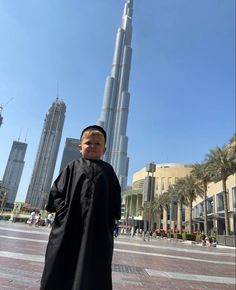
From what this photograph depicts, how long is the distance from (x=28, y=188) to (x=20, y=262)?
17869 cm

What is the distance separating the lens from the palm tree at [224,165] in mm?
33197

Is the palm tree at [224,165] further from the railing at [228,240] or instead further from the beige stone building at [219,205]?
the beige stone building at [219,205]

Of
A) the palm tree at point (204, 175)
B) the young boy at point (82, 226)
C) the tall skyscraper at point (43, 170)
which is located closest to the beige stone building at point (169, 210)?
the palm tree at point (204, 175)

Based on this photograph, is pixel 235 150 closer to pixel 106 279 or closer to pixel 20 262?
pixel 20 262

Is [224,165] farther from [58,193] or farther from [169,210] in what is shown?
[169,210]

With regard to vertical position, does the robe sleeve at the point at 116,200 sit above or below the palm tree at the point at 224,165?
below

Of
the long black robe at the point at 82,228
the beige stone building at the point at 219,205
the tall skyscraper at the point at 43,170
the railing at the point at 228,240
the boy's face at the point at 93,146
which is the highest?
the tall skyscraper at the point at 43,170

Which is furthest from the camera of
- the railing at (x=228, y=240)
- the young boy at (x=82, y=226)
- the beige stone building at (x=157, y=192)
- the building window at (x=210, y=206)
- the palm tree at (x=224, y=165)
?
the beige stone building at (x=157, y=192)

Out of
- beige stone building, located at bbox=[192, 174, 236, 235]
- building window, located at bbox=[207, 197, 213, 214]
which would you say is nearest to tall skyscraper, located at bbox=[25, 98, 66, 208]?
building window, located at bbox=[207, 197, 213, 214]

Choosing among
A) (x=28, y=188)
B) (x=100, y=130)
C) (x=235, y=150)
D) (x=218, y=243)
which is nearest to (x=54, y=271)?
(x=100, y=130)

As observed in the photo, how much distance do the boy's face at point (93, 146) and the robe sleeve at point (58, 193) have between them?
0.24 meters

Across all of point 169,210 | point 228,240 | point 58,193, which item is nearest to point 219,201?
point 228,240

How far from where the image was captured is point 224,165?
33.6 meters

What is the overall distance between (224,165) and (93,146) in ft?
110
